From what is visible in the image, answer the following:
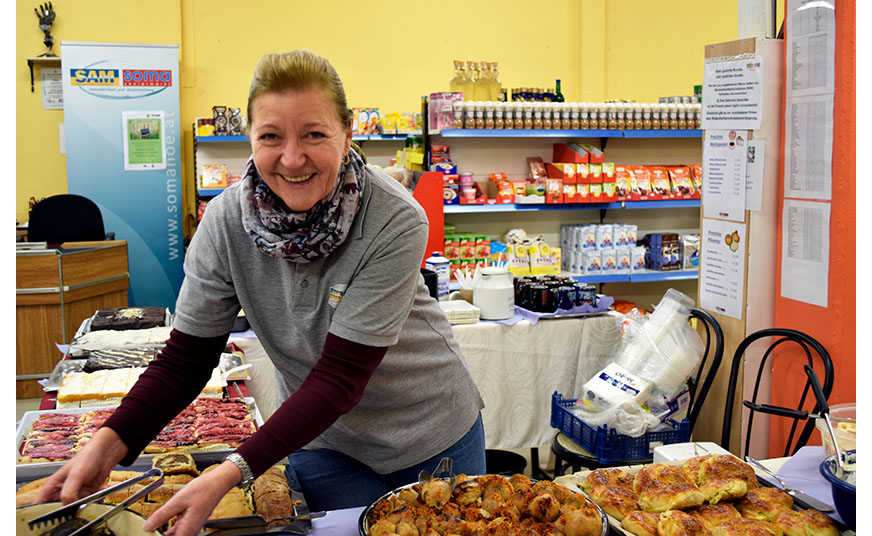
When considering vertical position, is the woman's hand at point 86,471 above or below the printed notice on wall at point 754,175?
below

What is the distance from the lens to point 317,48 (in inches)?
305

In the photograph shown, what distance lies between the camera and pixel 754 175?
3.20 metres

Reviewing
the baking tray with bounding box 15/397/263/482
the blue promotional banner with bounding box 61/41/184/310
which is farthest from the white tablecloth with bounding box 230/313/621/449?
the blue promotional banner with bounding box 61/41/184/310

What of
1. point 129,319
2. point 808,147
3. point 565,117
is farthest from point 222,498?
point 565,117

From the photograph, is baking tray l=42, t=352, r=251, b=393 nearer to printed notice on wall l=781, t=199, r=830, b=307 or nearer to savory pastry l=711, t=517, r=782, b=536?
savory pastry l=711, t=517, r=782, b=536

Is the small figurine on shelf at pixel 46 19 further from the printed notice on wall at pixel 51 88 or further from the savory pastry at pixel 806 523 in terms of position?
the savory pastry at pixel 806 523

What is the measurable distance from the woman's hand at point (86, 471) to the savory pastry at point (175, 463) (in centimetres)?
21

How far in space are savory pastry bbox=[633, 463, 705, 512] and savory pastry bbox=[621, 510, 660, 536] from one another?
0.12ft

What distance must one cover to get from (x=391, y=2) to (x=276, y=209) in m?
6.82

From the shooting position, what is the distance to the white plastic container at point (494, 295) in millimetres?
4078

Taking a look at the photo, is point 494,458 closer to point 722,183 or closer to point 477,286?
point 477,286

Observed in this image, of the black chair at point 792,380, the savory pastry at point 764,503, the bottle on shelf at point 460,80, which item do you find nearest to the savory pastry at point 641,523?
the savory pastry at point 764,503

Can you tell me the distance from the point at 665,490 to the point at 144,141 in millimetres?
6678

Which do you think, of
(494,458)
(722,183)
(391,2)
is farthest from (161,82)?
(722,183)
